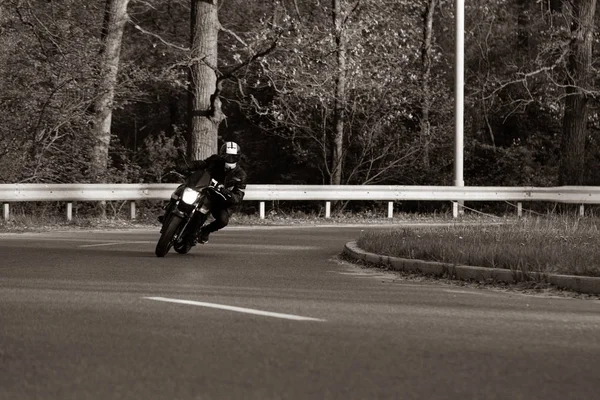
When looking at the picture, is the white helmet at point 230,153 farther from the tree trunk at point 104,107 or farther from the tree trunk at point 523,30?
the tree trunk at point 523,30

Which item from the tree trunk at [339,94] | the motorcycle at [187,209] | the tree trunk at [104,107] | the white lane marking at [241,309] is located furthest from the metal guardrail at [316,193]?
the white lane marking at [241,309]

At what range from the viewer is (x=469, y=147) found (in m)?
39.1

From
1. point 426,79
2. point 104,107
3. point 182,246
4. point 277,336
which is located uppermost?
point 426,79

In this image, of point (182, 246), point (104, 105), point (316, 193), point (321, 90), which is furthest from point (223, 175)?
point (321, 90)

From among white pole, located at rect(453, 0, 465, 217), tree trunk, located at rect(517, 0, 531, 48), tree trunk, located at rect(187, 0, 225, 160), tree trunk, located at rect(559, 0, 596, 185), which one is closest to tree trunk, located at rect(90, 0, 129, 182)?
tree trunk, located at rect(187, 0, 225, 160)

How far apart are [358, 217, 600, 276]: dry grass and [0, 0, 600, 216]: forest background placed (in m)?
10.9

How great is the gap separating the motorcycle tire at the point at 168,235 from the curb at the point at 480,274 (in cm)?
252

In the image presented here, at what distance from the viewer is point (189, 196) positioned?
52.4 ft

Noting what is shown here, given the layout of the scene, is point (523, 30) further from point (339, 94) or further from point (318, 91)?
point (318, 91)

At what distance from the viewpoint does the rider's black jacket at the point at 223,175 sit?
16.3m

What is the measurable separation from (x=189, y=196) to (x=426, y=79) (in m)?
23.2

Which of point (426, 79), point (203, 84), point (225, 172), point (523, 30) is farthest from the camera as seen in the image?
point (523, 30)

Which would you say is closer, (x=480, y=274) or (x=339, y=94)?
(x=480, y=274)

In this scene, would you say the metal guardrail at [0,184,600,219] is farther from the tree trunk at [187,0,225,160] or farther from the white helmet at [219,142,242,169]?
the white helmet at [219,142,242,169]
